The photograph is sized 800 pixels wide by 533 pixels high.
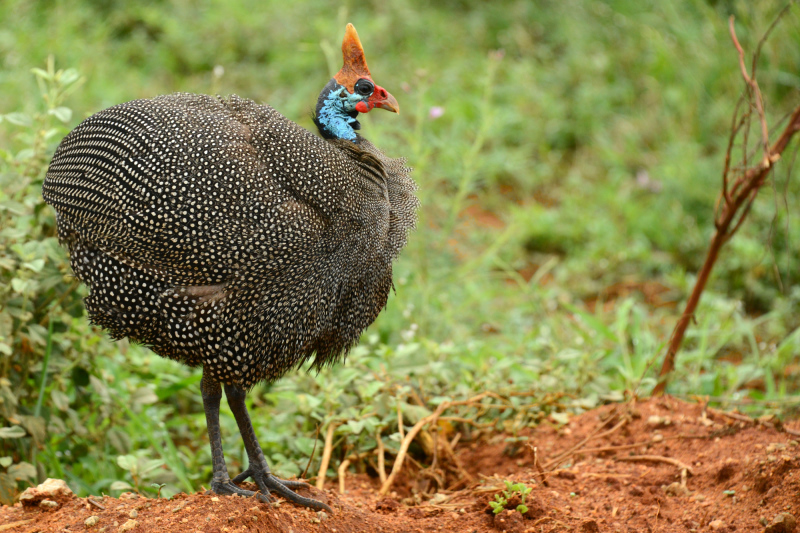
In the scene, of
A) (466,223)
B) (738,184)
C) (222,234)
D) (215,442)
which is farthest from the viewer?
(466,223)

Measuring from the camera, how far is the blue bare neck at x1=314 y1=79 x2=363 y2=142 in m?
2.50

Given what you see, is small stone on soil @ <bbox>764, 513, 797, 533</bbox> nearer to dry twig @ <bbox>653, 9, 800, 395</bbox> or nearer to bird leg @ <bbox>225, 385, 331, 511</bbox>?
dry twig @ <bbox>653, 9, 800, 395</bbox>

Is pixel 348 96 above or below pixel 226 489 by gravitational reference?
above

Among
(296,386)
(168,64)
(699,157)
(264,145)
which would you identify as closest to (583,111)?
(699,157)

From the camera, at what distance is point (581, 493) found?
2.60 meters

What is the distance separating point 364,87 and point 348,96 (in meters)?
0.06

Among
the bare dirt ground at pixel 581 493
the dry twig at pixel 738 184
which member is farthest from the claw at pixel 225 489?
the dry twig at pixel 738 184

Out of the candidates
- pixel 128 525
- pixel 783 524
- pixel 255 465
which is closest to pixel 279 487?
pixel 255 465

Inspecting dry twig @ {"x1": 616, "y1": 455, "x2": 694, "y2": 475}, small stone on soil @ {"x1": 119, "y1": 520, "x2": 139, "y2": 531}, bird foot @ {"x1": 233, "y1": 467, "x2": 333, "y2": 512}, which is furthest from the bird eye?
dry twig @ {"x1": 616, "y1": 455, "x2": 694, "y2": 475}

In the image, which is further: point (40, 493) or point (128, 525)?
point (40, 493)

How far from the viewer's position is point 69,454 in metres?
3.01

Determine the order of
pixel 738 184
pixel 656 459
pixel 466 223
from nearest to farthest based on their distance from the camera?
pixel 656 459 < pixel 738 184 < pixel 466 223

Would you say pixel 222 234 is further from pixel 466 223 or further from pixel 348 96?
pixel 466 223

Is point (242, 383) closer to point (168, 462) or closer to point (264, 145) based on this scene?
point (264, 145)
